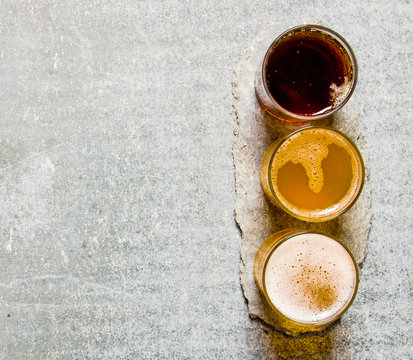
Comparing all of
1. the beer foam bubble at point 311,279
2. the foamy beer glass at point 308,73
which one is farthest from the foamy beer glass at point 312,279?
the foamy beer glass at point 308,73

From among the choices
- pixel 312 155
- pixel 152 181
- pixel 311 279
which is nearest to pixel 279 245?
pixel 311 279

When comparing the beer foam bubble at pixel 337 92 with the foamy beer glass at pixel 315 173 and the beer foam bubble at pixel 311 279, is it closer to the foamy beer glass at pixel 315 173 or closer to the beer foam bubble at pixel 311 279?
the foamy beer glass at pixel 315 173

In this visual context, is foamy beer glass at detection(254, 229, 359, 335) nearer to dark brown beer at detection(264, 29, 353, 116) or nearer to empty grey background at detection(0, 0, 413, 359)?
empty grey background at detection(0, 0, 413, 359)

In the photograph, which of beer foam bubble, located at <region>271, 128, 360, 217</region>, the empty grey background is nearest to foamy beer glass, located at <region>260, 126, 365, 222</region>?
beer foam bubble, located at <region>271, 128, 360, 217</region>

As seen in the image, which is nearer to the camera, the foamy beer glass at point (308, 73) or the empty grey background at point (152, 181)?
the foamy beer glass at point (308, 73)

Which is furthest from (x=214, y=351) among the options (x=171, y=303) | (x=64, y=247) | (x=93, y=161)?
(x=93, y=161)

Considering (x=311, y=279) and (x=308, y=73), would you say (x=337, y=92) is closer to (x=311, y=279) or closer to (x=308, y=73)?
(x=308, y=73)
